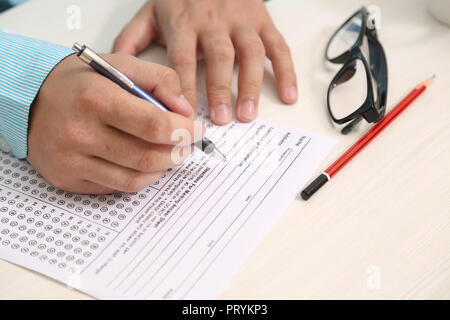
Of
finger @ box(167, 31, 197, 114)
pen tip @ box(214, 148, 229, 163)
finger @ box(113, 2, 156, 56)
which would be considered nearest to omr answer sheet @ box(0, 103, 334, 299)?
pen tip @ box(214, 148, 229, 163)

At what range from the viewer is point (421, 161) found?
1.82 ft

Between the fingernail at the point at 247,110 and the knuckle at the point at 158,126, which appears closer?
the knuckle at the point at 158,126

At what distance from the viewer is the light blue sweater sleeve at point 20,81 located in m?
0.52

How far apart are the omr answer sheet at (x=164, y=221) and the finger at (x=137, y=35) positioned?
0.27 m

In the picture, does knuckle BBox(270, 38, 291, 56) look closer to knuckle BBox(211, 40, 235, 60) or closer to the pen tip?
knuckle BBox(211, 40, 235, 60)

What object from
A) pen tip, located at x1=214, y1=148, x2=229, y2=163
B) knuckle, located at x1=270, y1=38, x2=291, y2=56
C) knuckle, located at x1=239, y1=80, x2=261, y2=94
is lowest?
pen tip, located at x1=214, y1=148, x2=229, y2=163

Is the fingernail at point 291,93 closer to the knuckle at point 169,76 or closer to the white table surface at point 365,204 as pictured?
the white table surface at point 365,204

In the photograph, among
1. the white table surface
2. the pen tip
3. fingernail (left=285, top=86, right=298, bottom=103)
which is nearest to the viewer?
the white table surface

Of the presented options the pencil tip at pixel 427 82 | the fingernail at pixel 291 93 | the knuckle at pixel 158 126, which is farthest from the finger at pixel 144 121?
the pencil tip at pixel 427 82

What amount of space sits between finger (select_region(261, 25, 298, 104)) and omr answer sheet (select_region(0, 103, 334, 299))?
0.10m

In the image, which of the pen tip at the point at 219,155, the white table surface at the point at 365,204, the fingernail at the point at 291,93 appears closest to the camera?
the white table surface at the point at 365,204

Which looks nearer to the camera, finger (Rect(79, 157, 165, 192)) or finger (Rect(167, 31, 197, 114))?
finger (Rect(79, 157, 165, 192))

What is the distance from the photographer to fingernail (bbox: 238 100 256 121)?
2.02 feet
